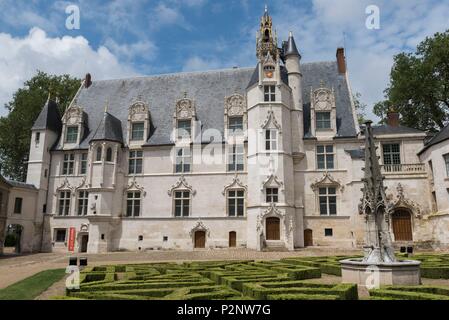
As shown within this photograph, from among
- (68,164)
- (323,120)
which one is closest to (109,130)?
(68,164)

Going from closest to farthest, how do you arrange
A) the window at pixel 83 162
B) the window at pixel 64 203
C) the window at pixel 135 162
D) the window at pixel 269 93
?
the window at pixel 269 93 < the window at pixel 135 162 < the window at pixel 64 203 < the window at pixel 83 162

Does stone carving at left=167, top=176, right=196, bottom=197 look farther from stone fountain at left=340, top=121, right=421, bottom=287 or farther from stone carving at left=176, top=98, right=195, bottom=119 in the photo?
stone fountain at left=340, top=121, right=421, bottom=287

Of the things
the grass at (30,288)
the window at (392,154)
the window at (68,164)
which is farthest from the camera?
the window at (68,164)

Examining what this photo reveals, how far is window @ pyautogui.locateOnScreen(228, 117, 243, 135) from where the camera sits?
36938mm

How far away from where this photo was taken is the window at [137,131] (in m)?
39.3

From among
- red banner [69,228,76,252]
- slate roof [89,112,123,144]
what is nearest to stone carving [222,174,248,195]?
slate roof [89,112,123,144]

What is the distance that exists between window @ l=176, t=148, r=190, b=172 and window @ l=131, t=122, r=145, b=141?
4.76 m

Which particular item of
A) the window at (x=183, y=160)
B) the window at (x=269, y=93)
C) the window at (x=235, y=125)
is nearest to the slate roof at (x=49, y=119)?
the window at (x=183, y=160)

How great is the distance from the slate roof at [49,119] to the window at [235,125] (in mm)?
19803

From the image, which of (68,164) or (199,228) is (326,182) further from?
(68,164)

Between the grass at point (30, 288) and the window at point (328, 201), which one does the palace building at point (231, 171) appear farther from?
the grass at point (30, 288)

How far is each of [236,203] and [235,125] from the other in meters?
7.83
